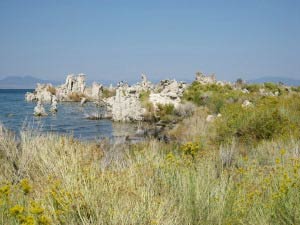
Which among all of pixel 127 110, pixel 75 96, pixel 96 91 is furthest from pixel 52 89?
pixel 127 110

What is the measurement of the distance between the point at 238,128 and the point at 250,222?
9.22 meters

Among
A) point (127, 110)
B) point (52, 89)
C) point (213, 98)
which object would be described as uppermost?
Result: point (213, 98)

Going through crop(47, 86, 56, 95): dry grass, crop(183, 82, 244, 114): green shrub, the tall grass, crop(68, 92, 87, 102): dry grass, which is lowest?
crop(68, 92, 87, 102): dry grass

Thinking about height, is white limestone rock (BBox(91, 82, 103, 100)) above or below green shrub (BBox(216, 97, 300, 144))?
below

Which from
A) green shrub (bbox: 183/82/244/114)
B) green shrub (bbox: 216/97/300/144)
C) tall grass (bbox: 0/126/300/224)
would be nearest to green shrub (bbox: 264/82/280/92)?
green shrub (bbox: 183/82/244/114)

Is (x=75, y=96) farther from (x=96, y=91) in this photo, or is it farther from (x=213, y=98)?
(x=213, y=98)

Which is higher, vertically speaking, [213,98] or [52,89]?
[213,98]

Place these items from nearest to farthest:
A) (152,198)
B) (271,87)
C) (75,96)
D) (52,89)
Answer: (152,198) < (271,87) < (75,96) < (52,89)

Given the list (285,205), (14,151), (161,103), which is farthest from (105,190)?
(161,103)

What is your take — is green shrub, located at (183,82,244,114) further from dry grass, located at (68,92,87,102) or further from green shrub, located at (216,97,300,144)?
dry grass, located at (68,92,87,102)

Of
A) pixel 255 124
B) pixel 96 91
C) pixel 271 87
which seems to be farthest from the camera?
pixel 96 91

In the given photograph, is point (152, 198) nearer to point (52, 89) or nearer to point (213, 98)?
point (213, 98)

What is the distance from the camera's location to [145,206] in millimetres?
4117

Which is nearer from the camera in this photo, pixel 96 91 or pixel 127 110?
pixel 127 110
